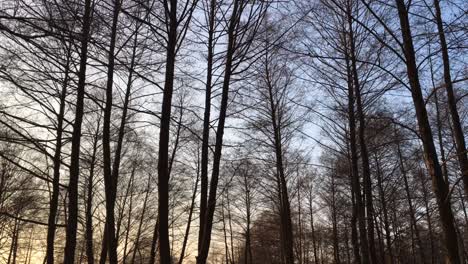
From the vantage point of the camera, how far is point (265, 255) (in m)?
36.7

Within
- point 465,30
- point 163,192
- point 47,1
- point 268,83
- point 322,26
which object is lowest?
point 163,192

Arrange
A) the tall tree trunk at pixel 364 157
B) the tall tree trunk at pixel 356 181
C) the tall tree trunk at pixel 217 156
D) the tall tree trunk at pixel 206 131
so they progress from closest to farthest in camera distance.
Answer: the tall tree trunk at pixel 217 156
the tall tree trunk at pixel 206 131
the tall tree trunk at pixel 364 157
the tall tree trunk at pixel 356 181

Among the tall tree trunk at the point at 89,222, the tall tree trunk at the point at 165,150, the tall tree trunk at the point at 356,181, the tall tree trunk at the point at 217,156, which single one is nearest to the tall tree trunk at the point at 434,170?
the tall tree trunk at the point at 217,156

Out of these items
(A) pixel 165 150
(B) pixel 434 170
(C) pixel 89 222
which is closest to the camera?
(B) pixel 434 170

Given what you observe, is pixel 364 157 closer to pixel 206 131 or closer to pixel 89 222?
pixel 206 131

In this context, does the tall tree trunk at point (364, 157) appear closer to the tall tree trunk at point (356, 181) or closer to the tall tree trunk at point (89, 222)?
the tall tree trunk at point (356, 181)

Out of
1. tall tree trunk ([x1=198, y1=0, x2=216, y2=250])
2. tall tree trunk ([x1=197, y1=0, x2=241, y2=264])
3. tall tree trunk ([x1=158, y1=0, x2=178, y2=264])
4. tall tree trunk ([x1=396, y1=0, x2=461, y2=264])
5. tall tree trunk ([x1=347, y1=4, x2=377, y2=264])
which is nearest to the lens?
tall tree trunk ([x1=396, y1=0, x2=461, y2=264])

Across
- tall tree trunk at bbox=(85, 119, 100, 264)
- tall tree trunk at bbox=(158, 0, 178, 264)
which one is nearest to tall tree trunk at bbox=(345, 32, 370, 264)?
tall tree trunk at bbox=(158, 0, 178, 264)

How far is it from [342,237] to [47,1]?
2824cm

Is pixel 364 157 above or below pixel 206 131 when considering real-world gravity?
below

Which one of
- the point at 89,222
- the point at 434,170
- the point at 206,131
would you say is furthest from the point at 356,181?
the point at 89,222

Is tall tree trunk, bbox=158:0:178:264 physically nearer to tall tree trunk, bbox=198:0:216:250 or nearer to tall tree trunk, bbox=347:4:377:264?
tall tree trunk, bbox=198:0:216:250

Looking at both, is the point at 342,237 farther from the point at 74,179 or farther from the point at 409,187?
the point at 74,179

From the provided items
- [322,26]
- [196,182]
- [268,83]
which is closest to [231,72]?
[322,26]
